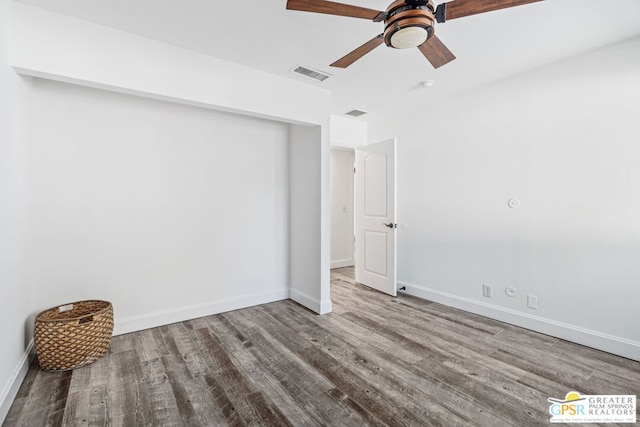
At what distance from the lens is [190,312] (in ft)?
10.5

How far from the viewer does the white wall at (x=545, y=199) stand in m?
2.50

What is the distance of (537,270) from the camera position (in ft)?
9.75

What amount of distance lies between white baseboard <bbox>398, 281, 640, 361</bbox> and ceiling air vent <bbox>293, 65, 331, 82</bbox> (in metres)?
2.89

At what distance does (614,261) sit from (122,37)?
440 cm

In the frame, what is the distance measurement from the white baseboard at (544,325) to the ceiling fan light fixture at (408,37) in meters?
2.83

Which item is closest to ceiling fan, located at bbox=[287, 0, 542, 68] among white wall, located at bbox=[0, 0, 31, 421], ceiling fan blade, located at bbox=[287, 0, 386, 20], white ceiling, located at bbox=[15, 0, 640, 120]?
ceiling fan blade, located at bbox=[287, 0, 386, 20]

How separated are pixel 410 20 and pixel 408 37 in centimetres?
11

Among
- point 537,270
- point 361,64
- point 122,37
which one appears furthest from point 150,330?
point 537,270

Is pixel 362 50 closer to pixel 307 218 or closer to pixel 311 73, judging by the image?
pixel 311 73

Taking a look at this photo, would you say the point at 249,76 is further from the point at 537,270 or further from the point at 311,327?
the point at 537,270

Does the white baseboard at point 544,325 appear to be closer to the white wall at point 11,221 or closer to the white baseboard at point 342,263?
the white baseboard at point 342,263

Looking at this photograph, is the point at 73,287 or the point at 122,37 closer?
the point at 122,37

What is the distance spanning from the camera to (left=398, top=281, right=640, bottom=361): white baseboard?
97.3 inches

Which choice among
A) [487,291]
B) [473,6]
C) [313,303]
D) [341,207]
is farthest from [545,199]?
[341,207]
